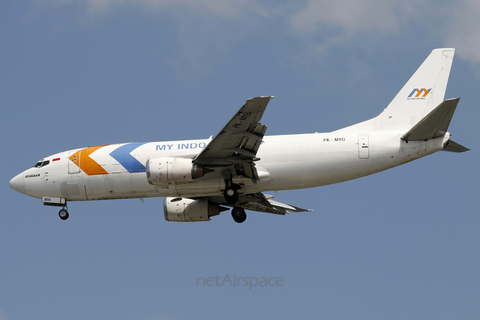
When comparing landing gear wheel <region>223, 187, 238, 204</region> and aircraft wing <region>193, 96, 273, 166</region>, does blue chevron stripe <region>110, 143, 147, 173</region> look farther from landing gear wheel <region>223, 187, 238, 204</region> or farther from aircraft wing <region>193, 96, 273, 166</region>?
landing gear wheel <region>223, 187, 238, 204</region>

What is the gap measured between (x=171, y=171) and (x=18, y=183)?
31.1ft

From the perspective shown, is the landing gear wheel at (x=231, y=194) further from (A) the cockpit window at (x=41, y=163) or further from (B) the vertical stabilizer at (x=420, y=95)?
(A) the cockpit window at (x=41, y=163)

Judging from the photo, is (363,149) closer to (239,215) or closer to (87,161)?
(239,215)

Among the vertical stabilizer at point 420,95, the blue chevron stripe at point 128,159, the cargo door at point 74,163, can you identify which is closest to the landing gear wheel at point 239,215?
the blue chevron stripe at point 128,159

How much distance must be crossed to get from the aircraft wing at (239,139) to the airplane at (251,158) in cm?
4

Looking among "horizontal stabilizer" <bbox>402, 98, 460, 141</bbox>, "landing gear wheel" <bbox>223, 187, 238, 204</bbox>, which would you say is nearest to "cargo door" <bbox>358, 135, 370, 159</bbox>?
"horizontal stabilizer" <bbox>402, 98, 460, 141</bbox>

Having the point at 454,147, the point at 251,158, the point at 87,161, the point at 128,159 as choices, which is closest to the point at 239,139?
the point at 251,158

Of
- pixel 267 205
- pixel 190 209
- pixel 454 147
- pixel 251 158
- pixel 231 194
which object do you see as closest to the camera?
pixel 251 158

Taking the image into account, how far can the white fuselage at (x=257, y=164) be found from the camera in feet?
93.1

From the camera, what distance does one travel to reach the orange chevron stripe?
30.6 meters

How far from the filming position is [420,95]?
30422mm

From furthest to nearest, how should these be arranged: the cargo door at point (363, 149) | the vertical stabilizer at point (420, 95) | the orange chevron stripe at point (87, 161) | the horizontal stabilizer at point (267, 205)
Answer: the horizontal stabilizer at point (267, 205), the orange chevron stripe at point (87, 161), the vertical stabilizer at point (420, 95), the cargo door at point (363, 149)

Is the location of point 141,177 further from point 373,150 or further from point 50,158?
point 373,150

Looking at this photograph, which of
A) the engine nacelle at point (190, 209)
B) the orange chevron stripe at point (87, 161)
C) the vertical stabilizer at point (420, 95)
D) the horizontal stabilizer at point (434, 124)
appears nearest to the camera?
the horizontal stabilizer at point (434, 124)
